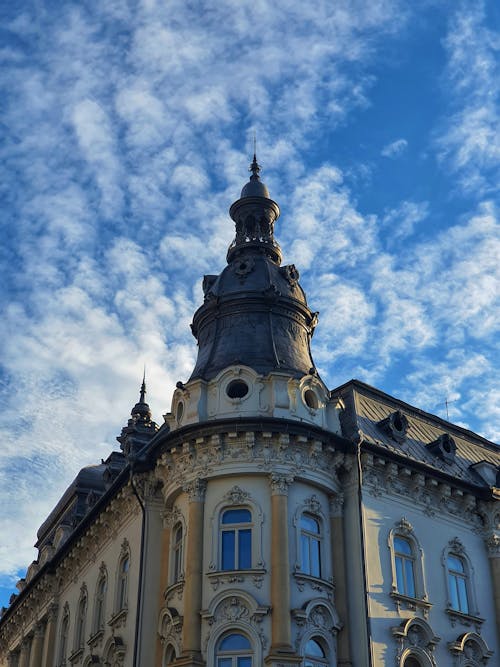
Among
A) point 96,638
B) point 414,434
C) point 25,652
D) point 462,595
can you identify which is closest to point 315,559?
point 462,595

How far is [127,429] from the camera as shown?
52.7 meters

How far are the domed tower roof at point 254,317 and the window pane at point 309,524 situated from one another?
5.49 meters

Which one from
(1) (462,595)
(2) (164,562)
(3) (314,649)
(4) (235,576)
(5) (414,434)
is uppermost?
(5) (414,434)

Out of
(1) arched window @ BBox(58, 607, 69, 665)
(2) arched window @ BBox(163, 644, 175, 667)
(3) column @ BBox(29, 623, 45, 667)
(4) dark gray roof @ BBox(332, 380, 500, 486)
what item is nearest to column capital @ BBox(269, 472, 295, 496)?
(4) dark gray roof @ BBox(332, 380, 500, 486)

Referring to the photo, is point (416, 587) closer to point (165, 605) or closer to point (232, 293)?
point (165, 605)

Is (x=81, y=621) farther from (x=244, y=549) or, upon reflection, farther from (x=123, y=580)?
(x=244, y=549)

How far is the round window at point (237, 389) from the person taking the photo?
35.0 m

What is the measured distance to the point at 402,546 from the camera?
3534 cm

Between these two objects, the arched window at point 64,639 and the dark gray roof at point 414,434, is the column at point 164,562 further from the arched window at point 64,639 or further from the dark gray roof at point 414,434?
the arched window at point 64,639

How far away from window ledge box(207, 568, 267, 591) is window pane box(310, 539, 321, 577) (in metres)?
2.18

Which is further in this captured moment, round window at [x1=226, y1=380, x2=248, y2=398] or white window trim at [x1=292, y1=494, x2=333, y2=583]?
round window at [x1=226, y1=380, x2=248, y2=398]

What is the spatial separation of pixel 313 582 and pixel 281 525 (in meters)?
2.20

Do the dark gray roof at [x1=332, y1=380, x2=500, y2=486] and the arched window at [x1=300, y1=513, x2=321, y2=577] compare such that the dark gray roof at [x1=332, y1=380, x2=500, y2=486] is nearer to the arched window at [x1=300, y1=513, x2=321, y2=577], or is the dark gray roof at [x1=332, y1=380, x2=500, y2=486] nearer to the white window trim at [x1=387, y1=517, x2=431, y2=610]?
the white window trim at [x1=387, y1=517, x2=431, y2=610]

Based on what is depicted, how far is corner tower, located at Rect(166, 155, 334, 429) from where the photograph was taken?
3472cm
